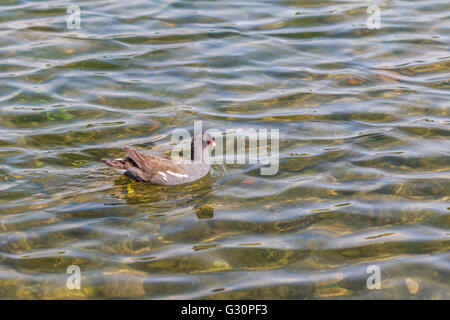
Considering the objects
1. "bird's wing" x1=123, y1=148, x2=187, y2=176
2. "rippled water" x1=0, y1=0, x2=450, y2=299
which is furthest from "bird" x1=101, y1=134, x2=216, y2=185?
"rippled water" x1=0, y1=0, x2=450, y2=299

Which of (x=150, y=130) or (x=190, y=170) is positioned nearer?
(x=190, y=170)

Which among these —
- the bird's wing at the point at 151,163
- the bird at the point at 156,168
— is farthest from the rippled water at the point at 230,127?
the bird's wing at the point at 151,163

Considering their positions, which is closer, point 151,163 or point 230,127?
point 151,163

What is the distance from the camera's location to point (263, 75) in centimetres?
1276

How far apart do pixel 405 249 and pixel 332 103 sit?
4582 mm

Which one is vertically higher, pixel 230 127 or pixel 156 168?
pixel 230 127

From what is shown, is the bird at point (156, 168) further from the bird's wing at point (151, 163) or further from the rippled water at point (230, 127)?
the rippled water at point (230, 127)

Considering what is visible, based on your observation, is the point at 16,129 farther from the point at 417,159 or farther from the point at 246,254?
the point at 417,159

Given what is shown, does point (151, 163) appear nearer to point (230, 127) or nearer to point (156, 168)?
point (156, 168)

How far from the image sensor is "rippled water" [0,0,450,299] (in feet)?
23.6

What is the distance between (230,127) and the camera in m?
10.9

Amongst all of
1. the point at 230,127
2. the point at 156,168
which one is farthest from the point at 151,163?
the point at 230,127

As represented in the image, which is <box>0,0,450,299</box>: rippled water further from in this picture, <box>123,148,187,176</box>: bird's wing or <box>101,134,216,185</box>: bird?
<box>123,148,187,176</box>: bird's wing
